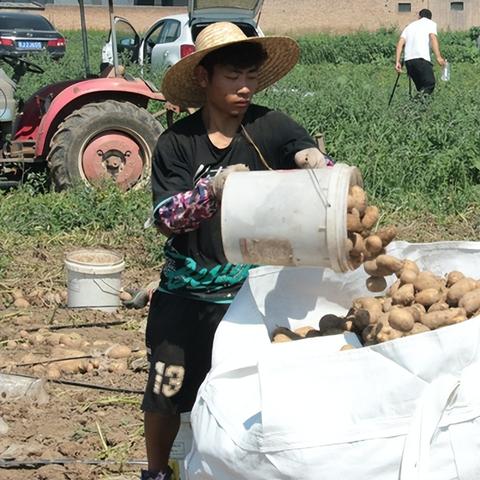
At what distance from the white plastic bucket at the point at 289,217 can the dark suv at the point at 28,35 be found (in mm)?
15820

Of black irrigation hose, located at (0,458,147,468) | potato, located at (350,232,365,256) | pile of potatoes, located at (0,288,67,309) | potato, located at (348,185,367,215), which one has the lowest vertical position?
pile of potatoes, located at (0,288,67,309)

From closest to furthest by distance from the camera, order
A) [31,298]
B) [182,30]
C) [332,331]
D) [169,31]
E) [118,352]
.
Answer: [332,331]
[118,352]
[31,298]
[182,30]
[169,31]

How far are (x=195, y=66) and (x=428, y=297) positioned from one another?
101 cm

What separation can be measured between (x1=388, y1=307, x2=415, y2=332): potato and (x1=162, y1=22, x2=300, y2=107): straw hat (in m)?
0.97

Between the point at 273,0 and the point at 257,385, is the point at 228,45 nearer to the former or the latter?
the point at 257,385

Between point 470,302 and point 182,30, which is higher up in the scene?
point 470,302

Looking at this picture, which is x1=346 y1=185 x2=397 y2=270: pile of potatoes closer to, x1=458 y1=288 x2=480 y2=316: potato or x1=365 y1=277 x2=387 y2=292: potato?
x1=365 y1=277 x2=387 y2=292: potato

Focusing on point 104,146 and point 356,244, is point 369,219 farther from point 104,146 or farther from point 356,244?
point 104,146

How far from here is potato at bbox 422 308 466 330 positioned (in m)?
2.34

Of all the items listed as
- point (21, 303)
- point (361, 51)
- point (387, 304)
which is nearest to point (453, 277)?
point (387, 304)

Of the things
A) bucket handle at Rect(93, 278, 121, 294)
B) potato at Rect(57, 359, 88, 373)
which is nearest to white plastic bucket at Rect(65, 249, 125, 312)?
bucket handle at Rect(93, 278, 121, 294)

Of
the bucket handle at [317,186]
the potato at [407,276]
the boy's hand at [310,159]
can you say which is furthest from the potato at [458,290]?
the boy's hand at [310,159]

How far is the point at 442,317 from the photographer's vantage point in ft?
7.77

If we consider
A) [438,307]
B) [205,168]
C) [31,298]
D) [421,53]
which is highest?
[205,168]
